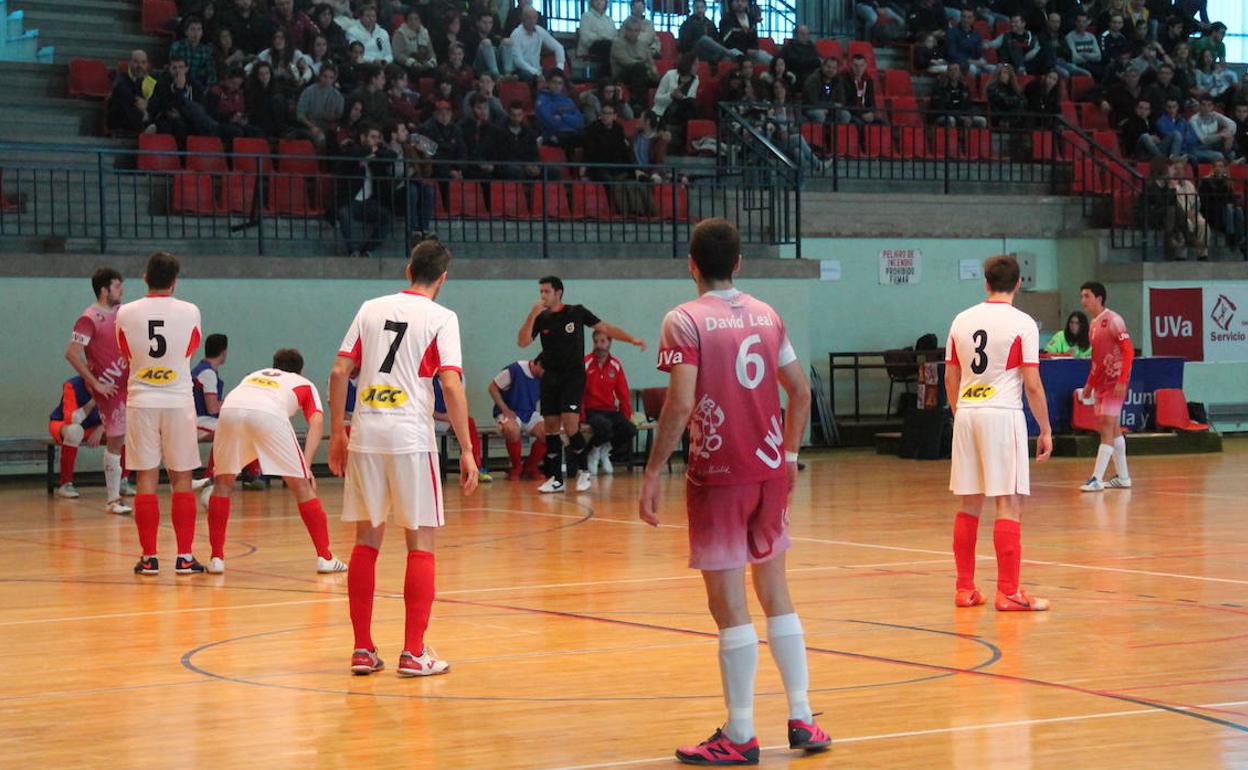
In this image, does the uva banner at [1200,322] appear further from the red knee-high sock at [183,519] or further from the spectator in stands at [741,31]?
the red knee-high sock at [183,519]

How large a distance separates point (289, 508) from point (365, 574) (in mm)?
8534

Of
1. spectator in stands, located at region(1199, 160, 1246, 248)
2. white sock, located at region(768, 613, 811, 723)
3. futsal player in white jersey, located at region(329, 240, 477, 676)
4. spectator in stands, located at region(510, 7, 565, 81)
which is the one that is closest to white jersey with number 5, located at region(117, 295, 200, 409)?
futsal player in white jersey, located at region(329, 240, 477, 676)

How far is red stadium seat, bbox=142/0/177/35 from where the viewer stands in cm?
2222

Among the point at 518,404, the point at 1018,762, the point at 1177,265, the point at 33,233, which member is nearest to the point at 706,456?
the point at 1018,762

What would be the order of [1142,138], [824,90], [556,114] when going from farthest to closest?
[1142,138] → [824,90] → [556,114]

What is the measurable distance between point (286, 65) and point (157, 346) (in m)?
11.0

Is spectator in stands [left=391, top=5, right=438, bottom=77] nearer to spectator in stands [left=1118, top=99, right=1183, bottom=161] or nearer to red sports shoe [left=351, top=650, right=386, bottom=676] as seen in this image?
spectator in stands [left=1118, top=99, right=1183, bottom=161]

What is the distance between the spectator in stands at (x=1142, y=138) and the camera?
27125mm

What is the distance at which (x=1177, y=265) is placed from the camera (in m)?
24.8

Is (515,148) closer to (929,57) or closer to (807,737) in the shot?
(929,57)

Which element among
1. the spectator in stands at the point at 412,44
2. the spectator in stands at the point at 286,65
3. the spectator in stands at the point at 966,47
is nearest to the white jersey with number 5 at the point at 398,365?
the spectator in stands at the point at 286,65

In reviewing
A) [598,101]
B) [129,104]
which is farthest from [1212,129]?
[129,104]

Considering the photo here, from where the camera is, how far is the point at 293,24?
867 inches

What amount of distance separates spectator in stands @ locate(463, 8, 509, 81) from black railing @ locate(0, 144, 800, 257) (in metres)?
2.25
